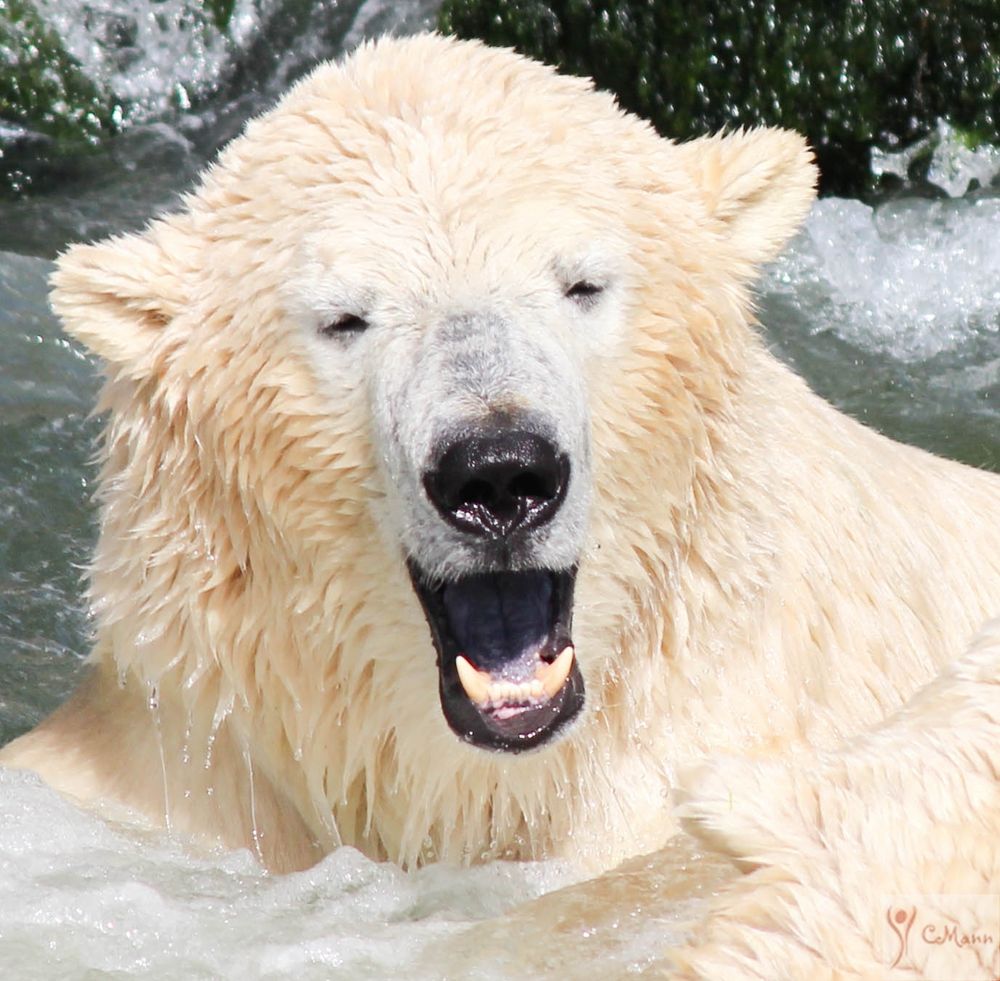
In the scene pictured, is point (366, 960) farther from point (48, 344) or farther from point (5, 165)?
point (5, 165)

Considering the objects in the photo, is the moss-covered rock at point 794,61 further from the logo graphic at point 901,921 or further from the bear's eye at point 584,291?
the logo graphic at point 901,921

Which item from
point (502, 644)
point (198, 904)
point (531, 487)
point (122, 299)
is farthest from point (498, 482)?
point (198, 904)

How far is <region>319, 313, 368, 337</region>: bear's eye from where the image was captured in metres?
3.58

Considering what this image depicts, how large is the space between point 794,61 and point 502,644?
5.96 metres

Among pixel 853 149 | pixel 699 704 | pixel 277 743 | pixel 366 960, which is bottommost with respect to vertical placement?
pixel 366 960

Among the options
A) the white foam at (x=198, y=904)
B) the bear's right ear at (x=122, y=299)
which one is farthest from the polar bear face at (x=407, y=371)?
the white foam at (x=198, y=904)

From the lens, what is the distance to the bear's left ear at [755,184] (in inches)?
155

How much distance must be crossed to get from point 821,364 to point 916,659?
A: 3.77 metres

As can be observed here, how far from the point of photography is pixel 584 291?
3.66 m

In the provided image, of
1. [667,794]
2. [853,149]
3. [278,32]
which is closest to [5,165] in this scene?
[278,32]

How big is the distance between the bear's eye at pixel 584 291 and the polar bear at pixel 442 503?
1cm

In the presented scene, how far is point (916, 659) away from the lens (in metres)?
4.14

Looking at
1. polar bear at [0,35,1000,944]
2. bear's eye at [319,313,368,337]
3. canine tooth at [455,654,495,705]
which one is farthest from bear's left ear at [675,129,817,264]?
canine tooth at [455,654,495,705]

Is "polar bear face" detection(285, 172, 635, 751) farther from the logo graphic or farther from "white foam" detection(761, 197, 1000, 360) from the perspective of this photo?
"white foam" detection(761, 197, 1000, 360)
